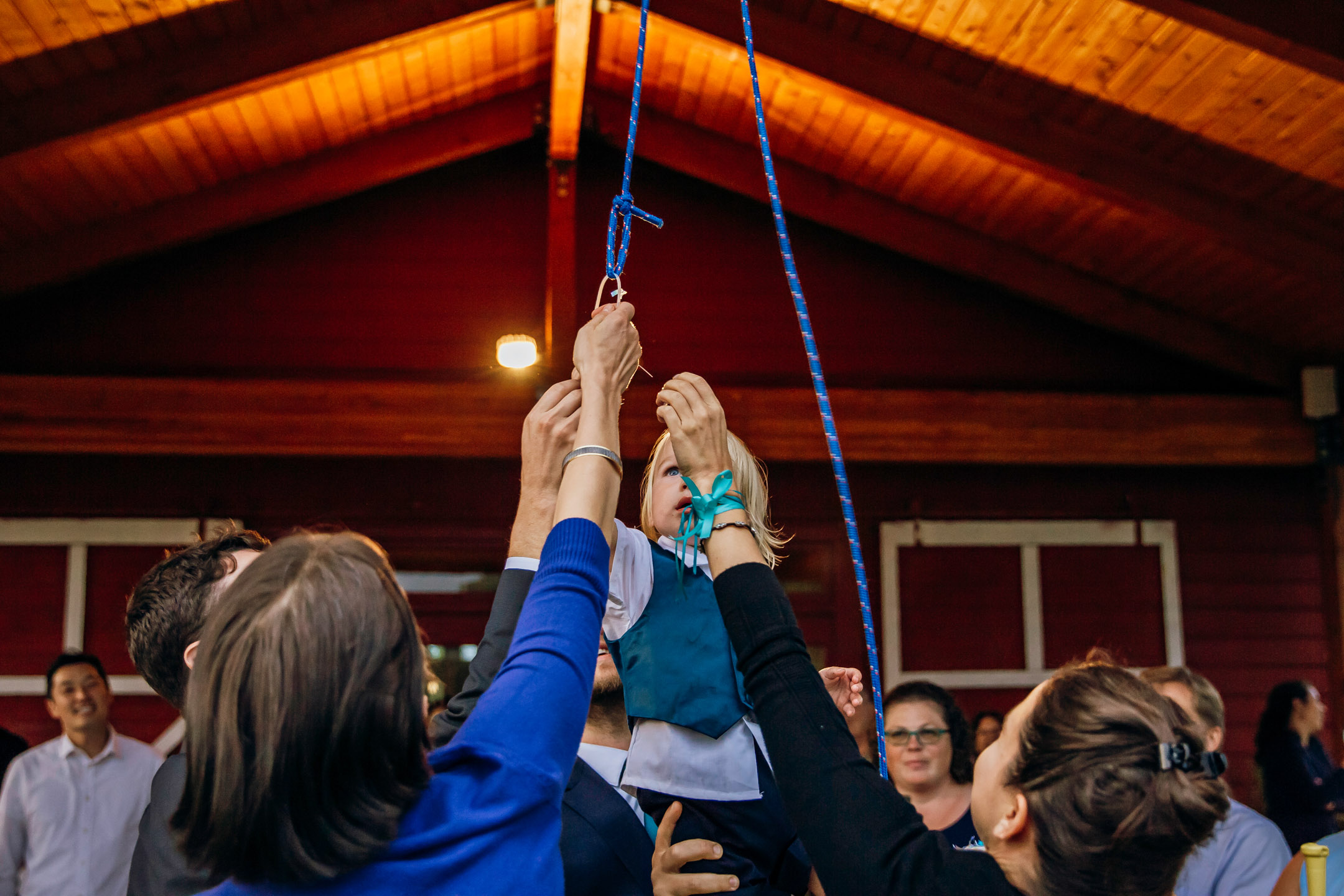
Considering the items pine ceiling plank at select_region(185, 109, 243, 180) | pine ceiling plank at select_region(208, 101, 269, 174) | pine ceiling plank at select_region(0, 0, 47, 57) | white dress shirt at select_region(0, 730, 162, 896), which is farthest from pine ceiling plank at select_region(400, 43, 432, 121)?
white dress shirt at select_region(0, 730, 162, 896)

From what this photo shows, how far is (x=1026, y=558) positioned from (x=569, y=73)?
3303 millimetres

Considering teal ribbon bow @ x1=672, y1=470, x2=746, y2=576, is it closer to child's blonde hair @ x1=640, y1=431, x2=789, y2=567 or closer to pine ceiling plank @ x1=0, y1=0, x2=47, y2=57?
child's blonde hair @ x1=640, y1=431, x2=789, y2=567

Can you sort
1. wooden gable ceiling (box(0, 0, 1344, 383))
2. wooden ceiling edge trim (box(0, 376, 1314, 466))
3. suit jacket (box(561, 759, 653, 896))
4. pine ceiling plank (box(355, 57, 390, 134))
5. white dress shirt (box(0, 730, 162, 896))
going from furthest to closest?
1. wooden ceiling edge trim (box(0, 376, 1314, 466))
2. pine ceiling plank (box(355, 57, 390, 134))
3. wooden gable ceiling (box(0, 0, 1344, 383))
4. white dress shirt (box(0, 730, 162, 896))
5. suit jacket (box(561, 759, 653, 896))

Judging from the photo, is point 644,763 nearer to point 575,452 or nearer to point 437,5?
point 575,452

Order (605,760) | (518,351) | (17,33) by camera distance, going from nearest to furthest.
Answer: (605,760)
(17,33)
(518,351)

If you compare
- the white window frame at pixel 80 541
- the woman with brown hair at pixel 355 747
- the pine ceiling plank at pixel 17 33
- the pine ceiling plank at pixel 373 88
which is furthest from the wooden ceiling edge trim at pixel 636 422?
the woman with brown hair at pixel 355 747

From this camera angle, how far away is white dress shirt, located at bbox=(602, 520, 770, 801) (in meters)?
1.69

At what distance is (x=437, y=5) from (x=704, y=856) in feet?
13.1

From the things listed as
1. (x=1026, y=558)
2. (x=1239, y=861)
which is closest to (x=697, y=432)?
(x=1239, y=861)

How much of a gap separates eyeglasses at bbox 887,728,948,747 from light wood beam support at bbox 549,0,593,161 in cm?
303

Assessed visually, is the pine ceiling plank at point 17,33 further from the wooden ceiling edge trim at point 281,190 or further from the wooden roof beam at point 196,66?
the wooden ceiling edge trim at point 281,190

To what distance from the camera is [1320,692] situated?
5.82 m

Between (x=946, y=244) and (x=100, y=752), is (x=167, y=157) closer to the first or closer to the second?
(x=100, y=752)

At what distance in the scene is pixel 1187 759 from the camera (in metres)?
1.13
